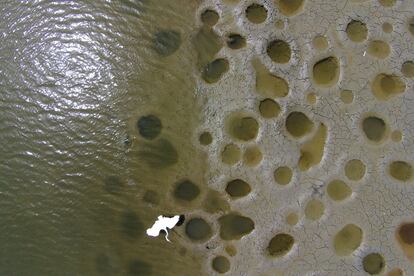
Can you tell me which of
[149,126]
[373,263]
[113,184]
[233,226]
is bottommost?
[373,263]

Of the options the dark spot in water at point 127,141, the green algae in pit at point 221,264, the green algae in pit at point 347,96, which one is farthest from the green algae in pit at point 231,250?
the green algae in pit at point 347,96

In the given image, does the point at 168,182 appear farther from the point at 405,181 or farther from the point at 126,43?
the point at 405,181

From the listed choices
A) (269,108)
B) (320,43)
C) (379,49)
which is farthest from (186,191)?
(379,49)

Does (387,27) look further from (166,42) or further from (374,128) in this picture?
(166,42)

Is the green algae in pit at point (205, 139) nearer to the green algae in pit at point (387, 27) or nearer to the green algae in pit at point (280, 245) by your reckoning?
the green algae in pit at point (280, 245)

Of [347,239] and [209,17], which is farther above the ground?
[209,17]
